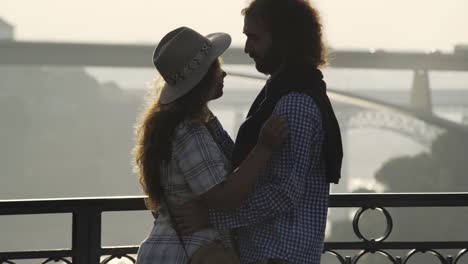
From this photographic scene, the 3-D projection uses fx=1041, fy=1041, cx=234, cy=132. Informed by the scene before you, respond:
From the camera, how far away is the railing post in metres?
2.83

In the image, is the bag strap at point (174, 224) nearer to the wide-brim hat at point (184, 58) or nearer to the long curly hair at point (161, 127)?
the long curly hair at point (161, 127)

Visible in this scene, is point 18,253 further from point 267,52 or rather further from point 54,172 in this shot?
point 54,172

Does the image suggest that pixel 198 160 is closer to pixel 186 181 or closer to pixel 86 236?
pixel 186 181

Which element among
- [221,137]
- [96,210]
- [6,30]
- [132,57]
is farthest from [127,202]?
[6,30]

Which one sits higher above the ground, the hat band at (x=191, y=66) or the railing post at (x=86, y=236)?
the hat band at (x=191, y=66)

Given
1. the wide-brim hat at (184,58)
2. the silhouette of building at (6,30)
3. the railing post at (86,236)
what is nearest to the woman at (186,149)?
the wide-brim hat at (184,58)

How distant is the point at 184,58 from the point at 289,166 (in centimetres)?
28

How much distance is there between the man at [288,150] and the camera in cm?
181

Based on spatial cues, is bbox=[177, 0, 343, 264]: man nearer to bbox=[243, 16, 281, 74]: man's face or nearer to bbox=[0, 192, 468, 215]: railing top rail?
bbox=[243, 16, 281, 74]: man's face

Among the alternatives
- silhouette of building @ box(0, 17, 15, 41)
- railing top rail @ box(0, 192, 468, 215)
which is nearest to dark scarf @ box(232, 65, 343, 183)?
railing top rail @ box(0, 192, 468, 215)

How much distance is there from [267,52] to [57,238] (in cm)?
3943

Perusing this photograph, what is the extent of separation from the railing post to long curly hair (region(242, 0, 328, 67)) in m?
1.13

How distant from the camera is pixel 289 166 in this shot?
1.82 meters

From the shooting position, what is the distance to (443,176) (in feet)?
135
